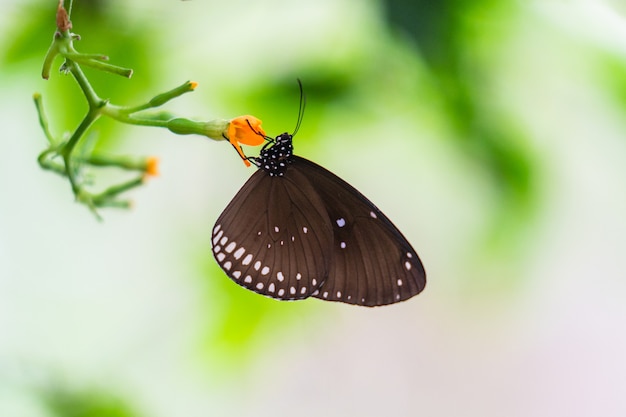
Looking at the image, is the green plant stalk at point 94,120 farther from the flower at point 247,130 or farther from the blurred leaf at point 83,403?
the blurred leaf at point 83,403

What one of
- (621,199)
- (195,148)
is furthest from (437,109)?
(621,199)

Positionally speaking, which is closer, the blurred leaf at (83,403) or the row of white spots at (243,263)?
the row of white spots at (243,263)

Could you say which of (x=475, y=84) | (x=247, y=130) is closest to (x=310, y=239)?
(x=247, y=130)

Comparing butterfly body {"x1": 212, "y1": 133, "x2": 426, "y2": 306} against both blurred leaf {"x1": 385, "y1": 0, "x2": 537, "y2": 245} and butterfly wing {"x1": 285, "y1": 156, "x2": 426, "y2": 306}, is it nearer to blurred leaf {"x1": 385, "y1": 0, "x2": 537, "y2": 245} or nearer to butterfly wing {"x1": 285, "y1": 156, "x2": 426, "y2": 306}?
butterfly wing {"x1": 285, "y1": 156, "x2": 426, "y2": 306}

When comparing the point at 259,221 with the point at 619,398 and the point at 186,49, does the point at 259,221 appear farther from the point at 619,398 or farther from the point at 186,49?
the point at 619,398

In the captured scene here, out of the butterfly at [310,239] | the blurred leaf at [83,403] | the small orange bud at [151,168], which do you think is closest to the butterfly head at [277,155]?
the butterfly at [310,239]

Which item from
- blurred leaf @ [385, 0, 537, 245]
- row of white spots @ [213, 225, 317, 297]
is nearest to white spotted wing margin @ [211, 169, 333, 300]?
row of white spots @ [213, 225, 317, 297]

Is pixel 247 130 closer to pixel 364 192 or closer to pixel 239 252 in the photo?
pixel 239 252

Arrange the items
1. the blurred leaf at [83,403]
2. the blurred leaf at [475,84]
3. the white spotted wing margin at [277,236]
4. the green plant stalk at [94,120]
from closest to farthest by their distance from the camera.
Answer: the green plant stalk at [94,120] → the white spotted wing margin at [277,236] → the blurred leaf at [475,84] → the blurred leaf at [83,403]
